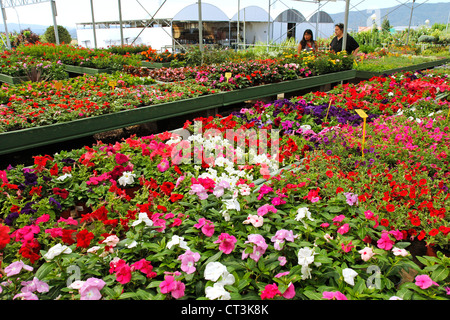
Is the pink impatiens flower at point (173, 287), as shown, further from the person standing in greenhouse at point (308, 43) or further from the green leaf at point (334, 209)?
the person standing in greenhouse at point (308, 43)

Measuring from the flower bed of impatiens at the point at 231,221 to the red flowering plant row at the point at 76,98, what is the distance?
1093 mm

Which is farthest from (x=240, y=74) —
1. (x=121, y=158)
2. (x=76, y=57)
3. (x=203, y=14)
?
(x=203, y=14)

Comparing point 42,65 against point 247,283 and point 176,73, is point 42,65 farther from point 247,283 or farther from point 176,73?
point 247,283

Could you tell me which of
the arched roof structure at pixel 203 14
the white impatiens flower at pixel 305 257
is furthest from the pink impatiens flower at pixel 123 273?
the arched roof structure at pixel 203 14

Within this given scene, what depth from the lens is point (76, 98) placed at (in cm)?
432

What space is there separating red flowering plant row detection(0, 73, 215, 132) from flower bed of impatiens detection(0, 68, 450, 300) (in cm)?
109

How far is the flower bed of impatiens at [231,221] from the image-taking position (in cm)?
136

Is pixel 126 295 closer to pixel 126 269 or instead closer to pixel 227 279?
pixel 126 269

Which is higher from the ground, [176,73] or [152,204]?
[176,73]

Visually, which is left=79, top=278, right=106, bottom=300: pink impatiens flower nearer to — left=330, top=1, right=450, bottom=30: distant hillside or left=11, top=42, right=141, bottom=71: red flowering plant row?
left=11, top=42, right=141, bottom=71: red flowering plant row

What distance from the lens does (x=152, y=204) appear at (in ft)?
6.48

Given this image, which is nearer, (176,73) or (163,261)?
(163,261)
